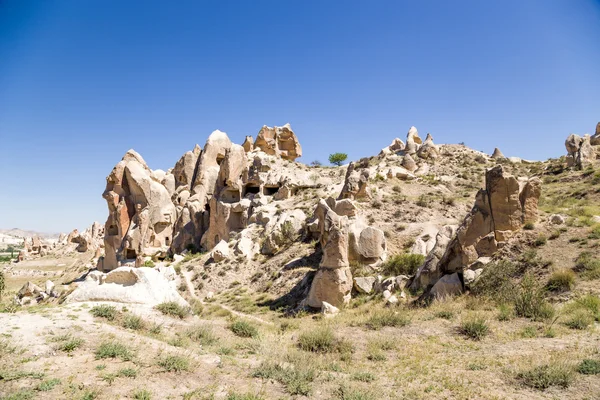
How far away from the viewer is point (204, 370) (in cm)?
715

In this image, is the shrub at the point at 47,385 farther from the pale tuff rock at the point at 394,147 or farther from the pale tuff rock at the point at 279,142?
the pale tuff rock at the point at 394,147

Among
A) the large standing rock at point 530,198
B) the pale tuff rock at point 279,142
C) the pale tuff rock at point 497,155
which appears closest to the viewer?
the large standing rock at point 530,198

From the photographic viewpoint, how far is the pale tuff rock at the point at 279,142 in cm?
4512

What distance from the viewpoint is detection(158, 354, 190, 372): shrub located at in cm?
680

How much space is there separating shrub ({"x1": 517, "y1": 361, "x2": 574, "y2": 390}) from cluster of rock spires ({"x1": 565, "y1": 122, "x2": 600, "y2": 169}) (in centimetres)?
3105

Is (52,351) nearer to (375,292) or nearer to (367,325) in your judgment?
(367,325)

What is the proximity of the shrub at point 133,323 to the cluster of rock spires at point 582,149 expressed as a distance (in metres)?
36.1

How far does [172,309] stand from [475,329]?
9.31 m

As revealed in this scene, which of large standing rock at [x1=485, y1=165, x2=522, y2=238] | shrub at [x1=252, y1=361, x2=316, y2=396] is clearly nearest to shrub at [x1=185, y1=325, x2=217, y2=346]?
shrub at [x1=252, y1=361, x2=316, y2=396]

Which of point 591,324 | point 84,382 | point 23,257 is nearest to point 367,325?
point 591,324

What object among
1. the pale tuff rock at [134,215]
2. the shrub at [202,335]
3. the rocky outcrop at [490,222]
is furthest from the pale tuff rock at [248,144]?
the shrub at [202,335]

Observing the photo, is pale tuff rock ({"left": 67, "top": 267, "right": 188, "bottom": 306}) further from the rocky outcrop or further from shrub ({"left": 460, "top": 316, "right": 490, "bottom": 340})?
the rocky outcrop

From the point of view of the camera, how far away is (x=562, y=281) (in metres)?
11.1

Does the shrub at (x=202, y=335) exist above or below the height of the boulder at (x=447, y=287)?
below
